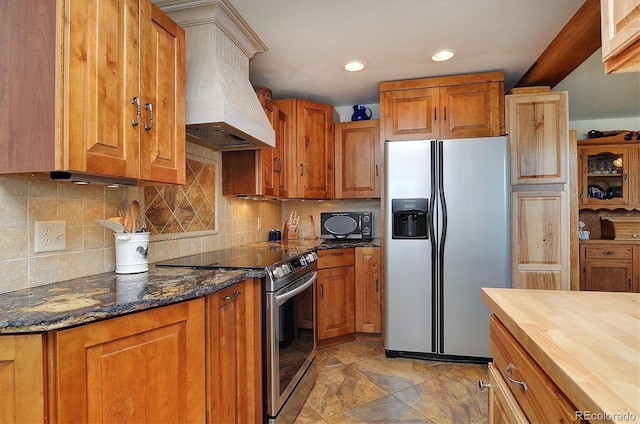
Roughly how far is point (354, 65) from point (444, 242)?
1.52 meters

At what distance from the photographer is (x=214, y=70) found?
1809 mm

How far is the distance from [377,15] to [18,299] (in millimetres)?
2122

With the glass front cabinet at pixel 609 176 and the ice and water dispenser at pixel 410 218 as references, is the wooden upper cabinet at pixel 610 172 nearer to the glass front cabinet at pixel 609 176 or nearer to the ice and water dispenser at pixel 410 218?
the glass front cabinet at pixel 609 176

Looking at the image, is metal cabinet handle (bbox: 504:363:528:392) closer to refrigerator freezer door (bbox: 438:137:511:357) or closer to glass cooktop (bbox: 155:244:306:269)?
glass cooktop (bbox: 155:244:306:269)

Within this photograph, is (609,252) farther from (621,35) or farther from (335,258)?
(621,35)

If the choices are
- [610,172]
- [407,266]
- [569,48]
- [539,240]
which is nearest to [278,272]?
[407,266]

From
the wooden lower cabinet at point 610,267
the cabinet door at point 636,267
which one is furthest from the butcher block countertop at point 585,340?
the cabinet door at point 636,267

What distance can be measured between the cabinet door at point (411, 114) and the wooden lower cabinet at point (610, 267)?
8.57 ft

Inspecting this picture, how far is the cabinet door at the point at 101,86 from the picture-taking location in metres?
1.13

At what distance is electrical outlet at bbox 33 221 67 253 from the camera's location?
1.36 m

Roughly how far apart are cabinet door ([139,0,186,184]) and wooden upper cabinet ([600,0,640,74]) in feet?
5.18

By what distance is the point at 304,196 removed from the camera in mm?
3248

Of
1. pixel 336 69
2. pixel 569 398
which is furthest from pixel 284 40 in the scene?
pixel 569 398

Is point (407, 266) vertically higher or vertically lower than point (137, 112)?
lower
